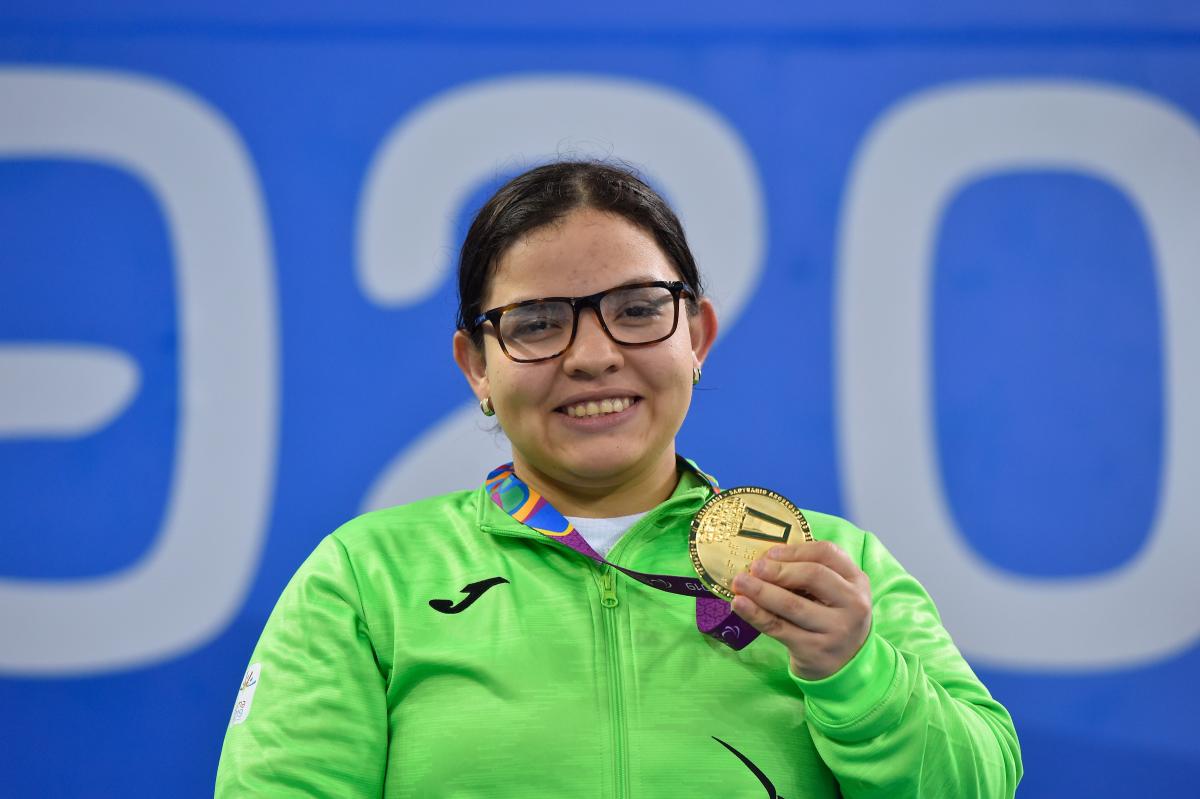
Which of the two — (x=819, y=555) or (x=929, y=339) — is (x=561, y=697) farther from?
(x=929, y=339)

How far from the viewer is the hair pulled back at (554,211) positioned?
1.44 m

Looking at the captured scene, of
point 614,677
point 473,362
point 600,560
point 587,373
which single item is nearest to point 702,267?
point 473,362

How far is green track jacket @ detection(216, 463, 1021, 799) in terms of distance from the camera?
1.20m

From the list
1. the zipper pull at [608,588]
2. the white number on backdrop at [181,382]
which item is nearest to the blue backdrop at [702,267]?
the white number on backdrop at [181,382]

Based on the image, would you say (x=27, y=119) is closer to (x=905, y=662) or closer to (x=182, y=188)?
(x=182, y=188)

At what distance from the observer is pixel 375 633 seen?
130 centimetres

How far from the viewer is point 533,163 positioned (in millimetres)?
2230

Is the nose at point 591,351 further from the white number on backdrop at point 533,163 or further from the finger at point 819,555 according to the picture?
the white number on backdrop at point 533,163

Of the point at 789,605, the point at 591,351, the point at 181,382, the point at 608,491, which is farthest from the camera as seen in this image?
the point at 181,382

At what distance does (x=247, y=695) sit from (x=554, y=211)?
70cm

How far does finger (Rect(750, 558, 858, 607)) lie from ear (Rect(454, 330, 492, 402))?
512 mm

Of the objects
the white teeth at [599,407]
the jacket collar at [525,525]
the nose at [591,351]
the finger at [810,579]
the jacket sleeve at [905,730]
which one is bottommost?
the jacket sleeve at [905,730]

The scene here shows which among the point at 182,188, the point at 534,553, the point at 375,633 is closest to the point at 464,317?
the point at 534,553

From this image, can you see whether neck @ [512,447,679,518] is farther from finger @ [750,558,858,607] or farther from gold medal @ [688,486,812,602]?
finger @ [750,558,858,607]
